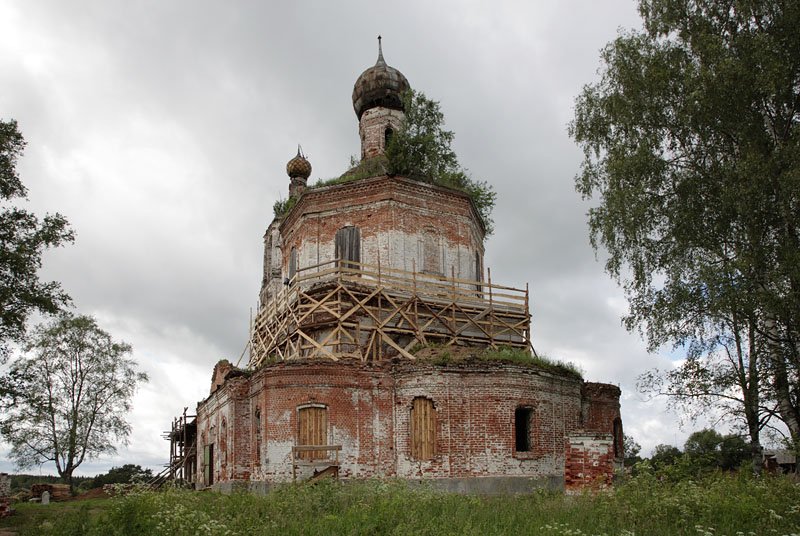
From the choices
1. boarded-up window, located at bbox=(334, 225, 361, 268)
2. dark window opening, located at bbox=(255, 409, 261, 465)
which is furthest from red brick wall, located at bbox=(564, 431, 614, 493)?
boarded-up window, located at bbox=(334, 225, 361, 268)

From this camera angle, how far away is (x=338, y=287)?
21.2m

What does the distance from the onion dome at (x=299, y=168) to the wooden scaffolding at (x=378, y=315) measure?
1133cm

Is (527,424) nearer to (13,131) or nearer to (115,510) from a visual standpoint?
(115,510)

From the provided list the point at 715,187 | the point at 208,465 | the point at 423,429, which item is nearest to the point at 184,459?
the point at 208,465

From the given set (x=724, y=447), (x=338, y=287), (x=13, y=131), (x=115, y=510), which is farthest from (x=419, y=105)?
(x=724, y=447)

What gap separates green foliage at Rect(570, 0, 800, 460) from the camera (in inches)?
531

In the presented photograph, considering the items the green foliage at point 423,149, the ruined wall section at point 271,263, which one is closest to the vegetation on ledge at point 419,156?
the green foliage at point 423,149

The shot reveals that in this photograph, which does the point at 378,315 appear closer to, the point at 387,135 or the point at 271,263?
the point at 387,135

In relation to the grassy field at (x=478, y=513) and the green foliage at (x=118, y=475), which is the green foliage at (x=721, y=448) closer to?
the grassy field at (x=478, y=513)

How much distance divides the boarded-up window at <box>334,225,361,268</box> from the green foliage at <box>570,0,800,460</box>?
30.6ft

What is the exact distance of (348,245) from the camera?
2402 centimetres

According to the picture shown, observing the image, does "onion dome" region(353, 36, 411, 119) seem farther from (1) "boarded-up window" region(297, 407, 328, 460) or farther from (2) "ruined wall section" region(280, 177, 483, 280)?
(1) "boarded-up window" region(297, 407, 328, 460)

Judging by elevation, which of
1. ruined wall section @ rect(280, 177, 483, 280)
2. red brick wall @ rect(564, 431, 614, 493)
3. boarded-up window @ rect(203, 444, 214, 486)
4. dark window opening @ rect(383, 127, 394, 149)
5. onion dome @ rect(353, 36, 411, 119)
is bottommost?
boarded-up window @ rect(203, 444, 214, 486)

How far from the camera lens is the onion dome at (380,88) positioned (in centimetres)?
2750
